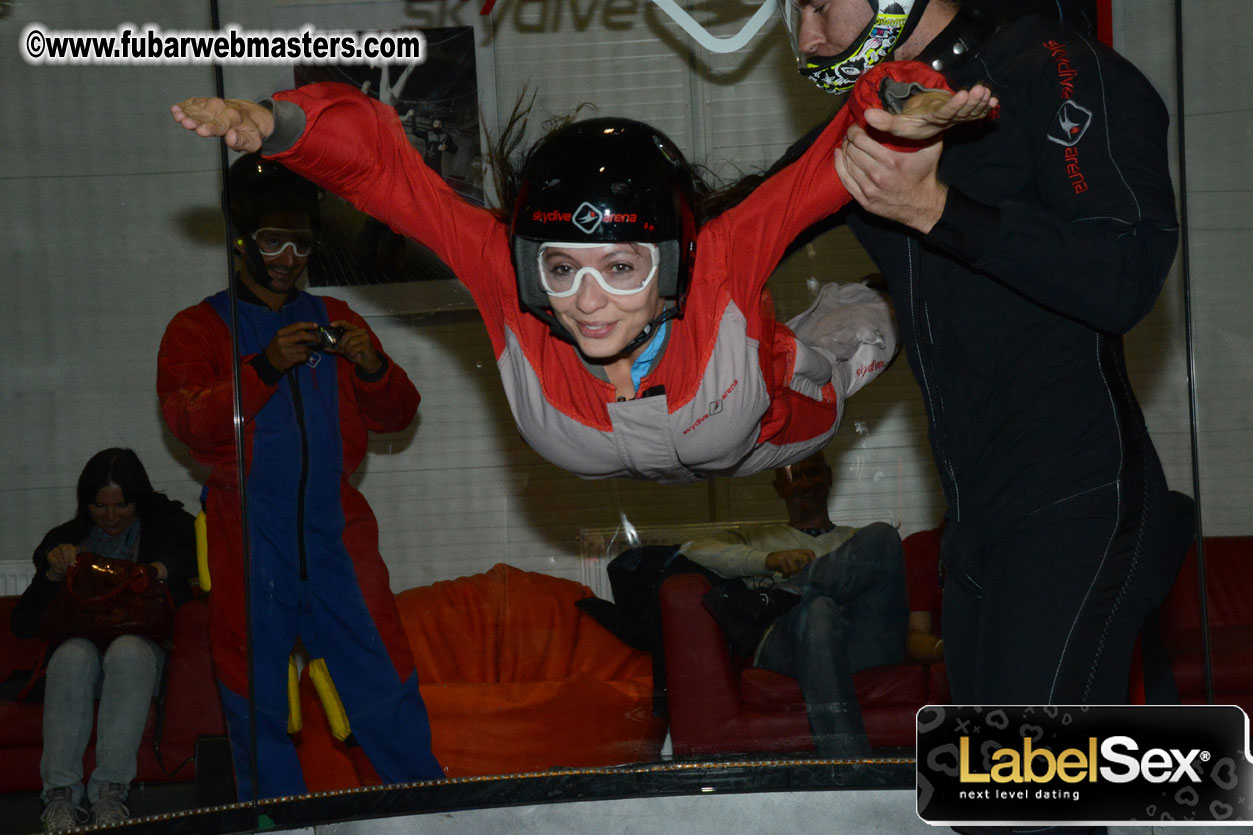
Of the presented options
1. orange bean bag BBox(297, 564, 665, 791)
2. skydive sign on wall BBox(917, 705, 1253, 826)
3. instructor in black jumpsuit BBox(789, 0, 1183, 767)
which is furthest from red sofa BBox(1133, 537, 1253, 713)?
instructor in black jumpsuit BBox(789, 0, 1183, 767)

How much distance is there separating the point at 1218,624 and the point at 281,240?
2.67 metres

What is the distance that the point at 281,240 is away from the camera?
111 inches

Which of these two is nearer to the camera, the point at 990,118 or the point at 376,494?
the point at 990,118

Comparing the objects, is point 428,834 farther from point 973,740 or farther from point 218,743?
point 973,740

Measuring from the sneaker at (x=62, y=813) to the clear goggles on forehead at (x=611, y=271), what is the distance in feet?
6.17

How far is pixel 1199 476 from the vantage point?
3.03 meters

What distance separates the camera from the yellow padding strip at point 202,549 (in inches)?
114

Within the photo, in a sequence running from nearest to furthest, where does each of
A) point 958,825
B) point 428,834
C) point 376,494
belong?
point 958,825
point 428,834
point 376,494

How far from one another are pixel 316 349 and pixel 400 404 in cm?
26

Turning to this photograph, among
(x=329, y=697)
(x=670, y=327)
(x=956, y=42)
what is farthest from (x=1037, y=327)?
(x=329, y=697)

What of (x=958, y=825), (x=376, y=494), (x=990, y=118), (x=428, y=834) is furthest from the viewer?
(x=376, y=494)

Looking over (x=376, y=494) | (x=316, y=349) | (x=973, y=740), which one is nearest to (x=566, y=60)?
(x=316, y=349)

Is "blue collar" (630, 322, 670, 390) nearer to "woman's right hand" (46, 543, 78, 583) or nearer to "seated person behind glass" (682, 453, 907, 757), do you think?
"seated person behind glass" (682, 453, 907, 757)

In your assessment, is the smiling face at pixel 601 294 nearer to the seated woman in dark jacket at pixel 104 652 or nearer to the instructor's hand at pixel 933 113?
the instructor's hand at pixel 933 113
